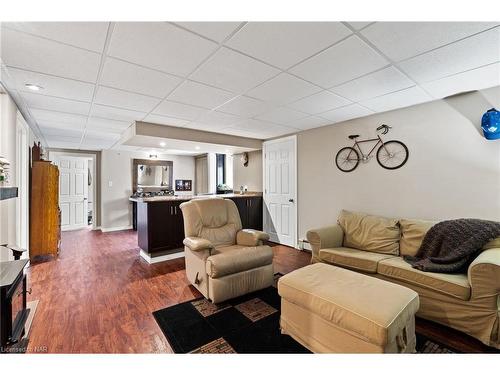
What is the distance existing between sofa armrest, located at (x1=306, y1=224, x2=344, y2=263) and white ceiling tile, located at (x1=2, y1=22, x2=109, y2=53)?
2773mm

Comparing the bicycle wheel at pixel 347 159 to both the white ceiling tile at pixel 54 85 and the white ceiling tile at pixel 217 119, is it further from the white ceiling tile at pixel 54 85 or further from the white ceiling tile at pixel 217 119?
the white ceiling tile at pixel 54 85

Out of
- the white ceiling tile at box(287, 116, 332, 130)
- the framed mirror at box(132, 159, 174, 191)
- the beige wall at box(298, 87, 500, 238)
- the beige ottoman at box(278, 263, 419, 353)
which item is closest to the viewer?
the beige ottoman at box(278, 263, 419, 353)

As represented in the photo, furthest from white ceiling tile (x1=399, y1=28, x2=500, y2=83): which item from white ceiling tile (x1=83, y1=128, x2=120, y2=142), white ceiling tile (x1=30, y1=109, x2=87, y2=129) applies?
white ceiling tile (x1=83, y1=128, x2=120, y2=142)

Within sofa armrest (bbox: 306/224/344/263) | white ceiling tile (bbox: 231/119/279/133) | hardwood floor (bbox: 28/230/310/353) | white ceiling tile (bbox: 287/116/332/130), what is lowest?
hardwood floor (bbox: 28/230/310/353)

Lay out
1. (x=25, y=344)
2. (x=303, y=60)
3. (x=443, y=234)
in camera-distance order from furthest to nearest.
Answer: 1. (x=443, y=234)
2. (x=303, y=60)
3. (x=25, y=344)

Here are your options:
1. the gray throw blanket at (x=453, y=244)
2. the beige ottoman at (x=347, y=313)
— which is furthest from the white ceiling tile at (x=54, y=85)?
the gray throw blanket at (x=453, y=244)

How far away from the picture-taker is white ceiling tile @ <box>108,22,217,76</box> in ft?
4.66

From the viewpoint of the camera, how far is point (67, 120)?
346 cm

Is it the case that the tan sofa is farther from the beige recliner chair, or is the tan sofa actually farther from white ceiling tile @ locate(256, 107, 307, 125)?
white ceiling tile @ locate(256, 107, 307, 125)

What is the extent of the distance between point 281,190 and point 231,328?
9.87 feet

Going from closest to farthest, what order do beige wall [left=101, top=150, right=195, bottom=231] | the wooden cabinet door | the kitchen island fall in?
1. the kitchen island
2. the wooden cabinet door
3. beige wall [left=101, top=150, right=195, bottom=231]

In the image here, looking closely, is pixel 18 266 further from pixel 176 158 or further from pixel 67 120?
pixel 176 158
